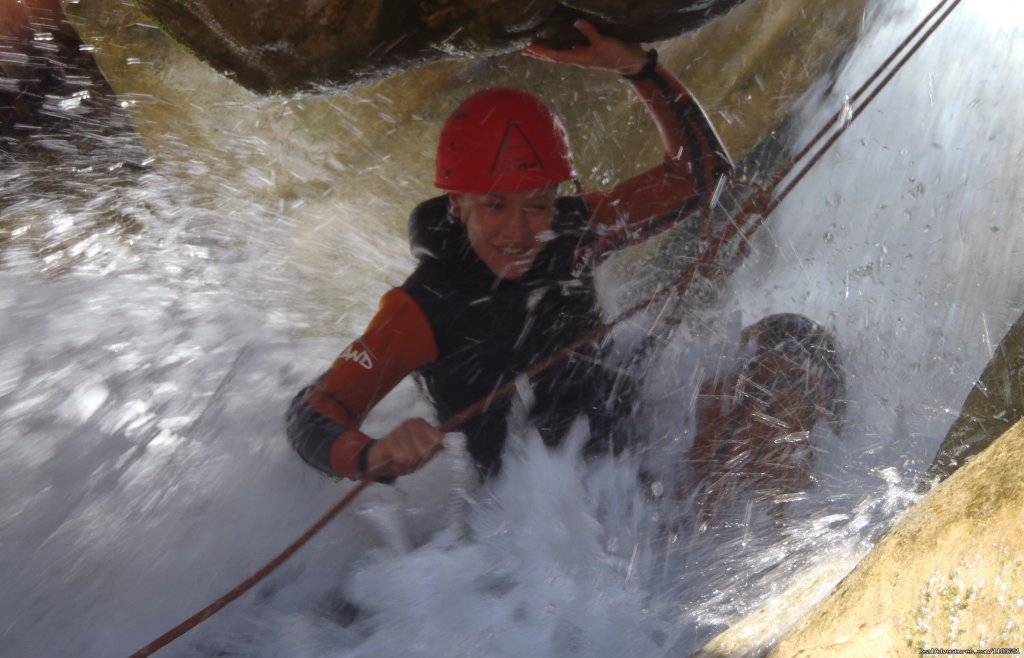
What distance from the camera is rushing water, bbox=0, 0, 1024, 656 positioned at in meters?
1.96

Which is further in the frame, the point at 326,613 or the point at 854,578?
the point at 326,613

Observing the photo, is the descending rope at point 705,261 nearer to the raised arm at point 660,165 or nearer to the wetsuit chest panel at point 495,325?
the wetsuit chest panel at point 495,325

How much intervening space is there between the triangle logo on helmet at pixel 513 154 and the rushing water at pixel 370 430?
0.60 metres

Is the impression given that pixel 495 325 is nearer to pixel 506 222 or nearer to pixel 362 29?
pixel 506 222

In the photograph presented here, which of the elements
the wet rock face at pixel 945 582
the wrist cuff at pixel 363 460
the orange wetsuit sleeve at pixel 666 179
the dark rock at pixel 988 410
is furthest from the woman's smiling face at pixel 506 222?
the dark rock at pixel 988 410

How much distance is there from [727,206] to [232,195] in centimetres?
161

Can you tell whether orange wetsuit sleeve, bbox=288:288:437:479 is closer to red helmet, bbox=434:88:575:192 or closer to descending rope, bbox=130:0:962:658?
descending rope, bbox=130:0:962:658

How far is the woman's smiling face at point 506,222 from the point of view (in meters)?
1.81

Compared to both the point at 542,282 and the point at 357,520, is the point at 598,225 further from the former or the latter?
the point at 357,520

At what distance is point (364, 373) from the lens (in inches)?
69.0

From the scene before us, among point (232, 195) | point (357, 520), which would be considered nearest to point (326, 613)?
point (357, 520)

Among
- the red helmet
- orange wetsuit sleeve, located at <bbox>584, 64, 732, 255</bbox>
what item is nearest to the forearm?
orange wetsuit sleeve, located at <bbox>584, 64, 732, 255</bbox>

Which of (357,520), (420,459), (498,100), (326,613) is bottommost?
(326,613)

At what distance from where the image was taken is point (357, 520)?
80.6 inches
